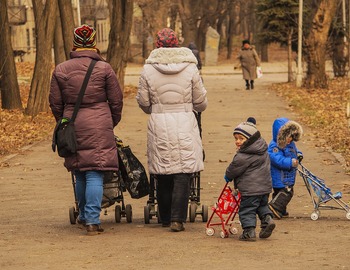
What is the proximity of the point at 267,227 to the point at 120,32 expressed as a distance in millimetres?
23304

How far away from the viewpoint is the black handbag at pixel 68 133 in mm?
9562

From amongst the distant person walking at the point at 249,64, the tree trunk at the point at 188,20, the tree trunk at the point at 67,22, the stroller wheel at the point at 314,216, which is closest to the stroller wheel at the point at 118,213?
the stroller wheel at the point at 314,216

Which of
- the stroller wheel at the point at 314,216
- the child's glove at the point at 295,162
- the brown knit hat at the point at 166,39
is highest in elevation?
the brown knit hat at the point at 166,39

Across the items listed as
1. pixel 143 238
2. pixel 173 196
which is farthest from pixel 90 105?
pixel 143 238

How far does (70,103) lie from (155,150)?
0.82 meters

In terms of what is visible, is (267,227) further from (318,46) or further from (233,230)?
(318,46)

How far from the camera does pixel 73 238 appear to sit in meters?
9.64

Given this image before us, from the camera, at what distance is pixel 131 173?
10.2m

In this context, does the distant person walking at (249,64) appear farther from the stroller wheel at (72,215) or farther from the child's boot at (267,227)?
the child's boot at (267,227)

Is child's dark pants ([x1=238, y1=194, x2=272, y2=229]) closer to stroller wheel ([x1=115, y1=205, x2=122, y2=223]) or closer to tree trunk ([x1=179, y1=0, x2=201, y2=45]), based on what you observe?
stroller wheel ([x1=115, y1=205, x2=122, y2=223])

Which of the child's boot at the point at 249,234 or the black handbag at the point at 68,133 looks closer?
the child's boot at the point at 249,234

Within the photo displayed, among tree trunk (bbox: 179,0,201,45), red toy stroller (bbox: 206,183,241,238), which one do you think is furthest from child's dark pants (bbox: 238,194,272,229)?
tree trunk (bbox: 179,0,201,45)

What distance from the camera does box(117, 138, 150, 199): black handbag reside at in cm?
1016

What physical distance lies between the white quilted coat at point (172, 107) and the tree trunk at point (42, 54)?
632 inches
